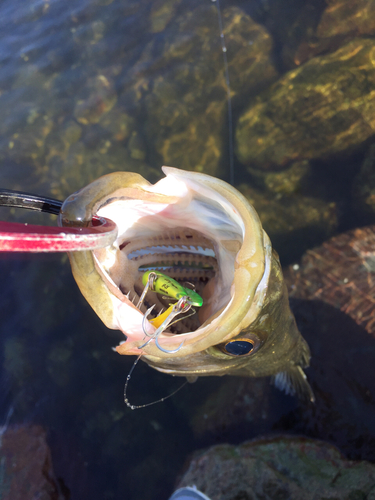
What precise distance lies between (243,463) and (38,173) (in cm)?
518

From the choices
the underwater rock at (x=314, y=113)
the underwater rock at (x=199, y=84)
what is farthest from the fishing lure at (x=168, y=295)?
the underwater rock at (x=314, y=113)

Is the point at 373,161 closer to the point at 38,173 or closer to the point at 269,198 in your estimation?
the point at 269,198

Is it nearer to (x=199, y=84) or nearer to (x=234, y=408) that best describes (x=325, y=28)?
(x=199, y=84)

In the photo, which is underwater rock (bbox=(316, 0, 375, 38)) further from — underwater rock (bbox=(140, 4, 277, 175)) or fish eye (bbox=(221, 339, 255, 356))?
fish eye (bbox=(221, 339, 255, 356))

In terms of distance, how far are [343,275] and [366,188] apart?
148 centimetres

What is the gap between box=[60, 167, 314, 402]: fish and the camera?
1.78m

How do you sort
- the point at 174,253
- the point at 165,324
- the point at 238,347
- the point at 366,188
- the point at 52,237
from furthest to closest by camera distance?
the point at 366,188
the point at 174,253
the point at 238,347
the point at 165,324
the point at 52,237

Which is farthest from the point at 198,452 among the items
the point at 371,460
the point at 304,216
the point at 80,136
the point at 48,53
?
the point at 48,53

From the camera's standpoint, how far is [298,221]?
5039 millimetres

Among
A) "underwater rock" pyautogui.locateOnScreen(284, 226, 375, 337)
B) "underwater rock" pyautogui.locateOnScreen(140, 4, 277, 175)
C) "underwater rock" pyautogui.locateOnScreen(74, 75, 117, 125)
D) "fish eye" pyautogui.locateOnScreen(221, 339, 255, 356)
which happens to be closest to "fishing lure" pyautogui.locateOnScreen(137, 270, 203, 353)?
"fish eye" pyautogui.locateOnScreen(221, 339, 255, 356)

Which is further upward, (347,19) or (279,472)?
(347,19)

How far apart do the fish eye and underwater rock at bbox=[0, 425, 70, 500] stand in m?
3.17

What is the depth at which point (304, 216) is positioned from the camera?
5.04m

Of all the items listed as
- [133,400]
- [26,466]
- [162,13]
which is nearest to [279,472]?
[133,400]
